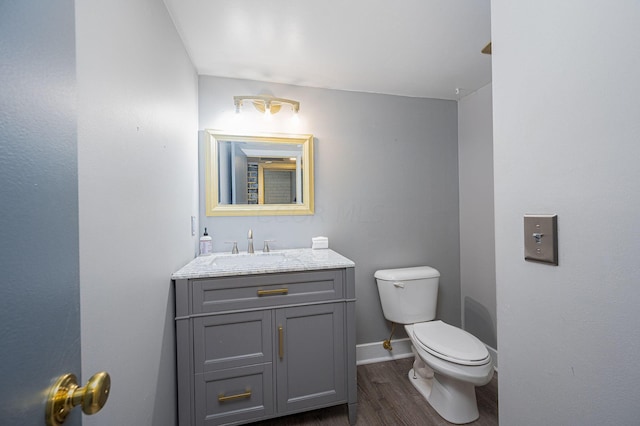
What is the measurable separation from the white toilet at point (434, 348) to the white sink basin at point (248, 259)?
866 mm

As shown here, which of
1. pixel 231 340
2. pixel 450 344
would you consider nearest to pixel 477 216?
pixel 450 344

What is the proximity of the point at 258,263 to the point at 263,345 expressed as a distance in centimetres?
46

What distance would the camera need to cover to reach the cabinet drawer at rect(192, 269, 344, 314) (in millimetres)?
1330

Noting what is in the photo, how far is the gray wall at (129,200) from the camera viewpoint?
0.66 metres

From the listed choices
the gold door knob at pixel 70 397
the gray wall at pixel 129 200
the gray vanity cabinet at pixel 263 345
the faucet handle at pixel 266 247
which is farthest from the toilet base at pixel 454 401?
the gold door knob at pixel 70 397

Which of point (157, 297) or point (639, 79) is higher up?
point (639, 79)

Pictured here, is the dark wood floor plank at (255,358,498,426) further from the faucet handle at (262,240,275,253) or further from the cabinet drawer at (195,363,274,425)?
the faucet handle at (262,240,275,253)

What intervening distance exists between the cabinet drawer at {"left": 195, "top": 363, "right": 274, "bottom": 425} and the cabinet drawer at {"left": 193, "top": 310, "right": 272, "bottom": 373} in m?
0.05

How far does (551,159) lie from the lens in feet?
2.01

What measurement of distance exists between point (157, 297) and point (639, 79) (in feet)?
5.20

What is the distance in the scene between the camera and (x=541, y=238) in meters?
0.63

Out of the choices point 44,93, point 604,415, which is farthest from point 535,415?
point 44,93

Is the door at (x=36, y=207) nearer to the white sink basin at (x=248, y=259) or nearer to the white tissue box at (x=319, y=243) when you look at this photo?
the white sink basin at (x=248, y=259)

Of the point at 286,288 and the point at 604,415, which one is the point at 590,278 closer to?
the point at 604,415
